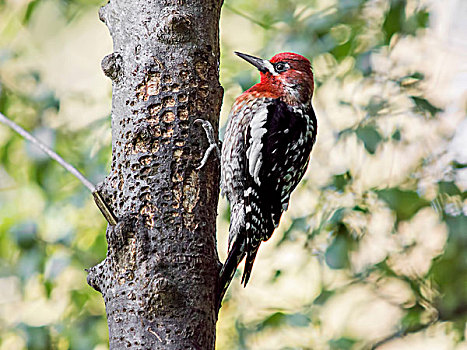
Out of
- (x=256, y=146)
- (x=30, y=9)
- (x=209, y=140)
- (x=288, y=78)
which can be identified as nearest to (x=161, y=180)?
(x=209, y=140)

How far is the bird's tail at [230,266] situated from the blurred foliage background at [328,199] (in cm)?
60

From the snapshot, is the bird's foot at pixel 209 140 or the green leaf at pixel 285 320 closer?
the bird's foot at pixel 209 140

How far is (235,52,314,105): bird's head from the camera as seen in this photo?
2451 millimetres

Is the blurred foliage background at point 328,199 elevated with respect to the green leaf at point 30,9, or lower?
lower

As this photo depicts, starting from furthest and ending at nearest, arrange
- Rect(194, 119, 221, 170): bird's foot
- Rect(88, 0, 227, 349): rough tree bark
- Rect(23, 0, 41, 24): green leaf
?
Rect(23, 0, 41, 24): green leaf, Rect(194, 119, 221, 170): bird's foot, Rect(88, 0, 227, 349): rough tree bark

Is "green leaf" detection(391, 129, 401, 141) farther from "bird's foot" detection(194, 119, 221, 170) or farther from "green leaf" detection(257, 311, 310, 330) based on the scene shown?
"bird's foot" detection(194, 119, 221, 170)

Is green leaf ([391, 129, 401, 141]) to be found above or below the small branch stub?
below

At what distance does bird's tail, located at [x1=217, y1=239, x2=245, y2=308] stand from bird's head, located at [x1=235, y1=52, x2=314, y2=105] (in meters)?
0.72

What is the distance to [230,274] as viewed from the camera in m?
1.71

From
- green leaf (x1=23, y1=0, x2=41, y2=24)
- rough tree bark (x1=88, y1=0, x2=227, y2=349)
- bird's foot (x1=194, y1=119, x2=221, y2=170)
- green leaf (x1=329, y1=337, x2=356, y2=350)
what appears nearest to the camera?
rough tree bark (x1=88, y1=0, x2=227, y2=349)

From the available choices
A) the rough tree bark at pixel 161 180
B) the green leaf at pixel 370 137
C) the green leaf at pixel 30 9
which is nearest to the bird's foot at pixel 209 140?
the rough tree bark at pixel 161 180

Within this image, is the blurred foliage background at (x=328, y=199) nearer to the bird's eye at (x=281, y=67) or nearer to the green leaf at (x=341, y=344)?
the green leaf at (x=341, y=344)

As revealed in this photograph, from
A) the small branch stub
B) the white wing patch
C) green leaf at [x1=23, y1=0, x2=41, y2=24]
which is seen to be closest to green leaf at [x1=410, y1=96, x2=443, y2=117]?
the white wing patch

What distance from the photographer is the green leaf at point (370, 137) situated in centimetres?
245
